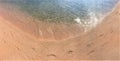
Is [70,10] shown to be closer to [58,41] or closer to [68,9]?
[68,9]

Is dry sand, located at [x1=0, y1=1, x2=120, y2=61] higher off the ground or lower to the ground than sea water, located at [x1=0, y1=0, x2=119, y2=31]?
lower

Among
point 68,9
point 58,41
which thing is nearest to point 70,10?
point 68,9

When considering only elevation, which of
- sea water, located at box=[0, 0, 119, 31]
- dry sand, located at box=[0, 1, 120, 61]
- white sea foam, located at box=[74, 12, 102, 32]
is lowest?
dry sand, located at box=[0, 1, 120, 61]

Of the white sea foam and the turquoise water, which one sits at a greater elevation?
the turquoise water

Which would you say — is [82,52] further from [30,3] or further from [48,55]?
[30,3]
